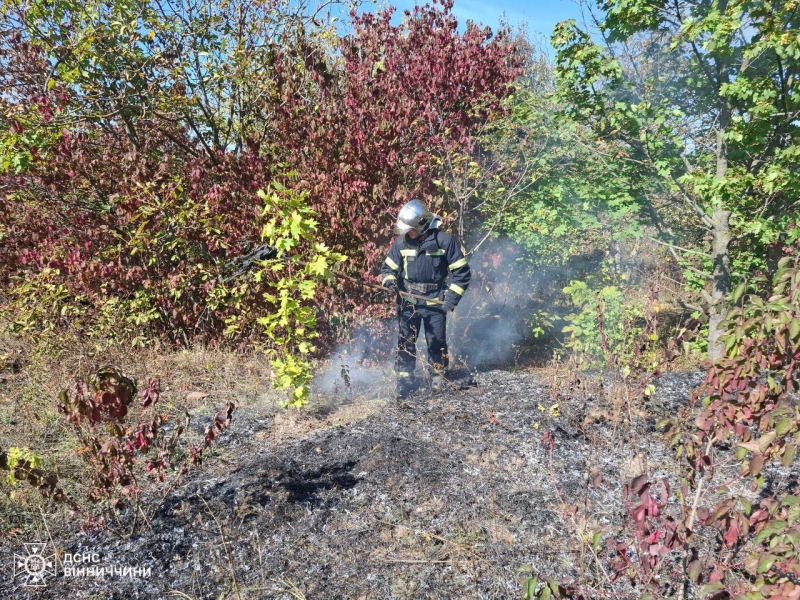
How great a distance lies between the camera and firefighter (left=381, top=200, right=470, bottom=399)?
523 centimetres

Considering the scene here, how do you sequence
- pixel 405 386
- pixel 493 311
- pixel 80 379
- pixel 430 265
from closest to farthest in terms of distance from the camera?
pixel 80 379, pixel 430 265, pixel 405 386, pixel 493 311

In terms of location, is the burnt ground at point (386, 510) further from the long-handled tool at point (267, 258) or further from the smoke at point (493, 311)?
the smoke at point (493, 311)

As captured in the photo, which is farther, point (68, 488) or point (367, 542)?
point (68, 488)

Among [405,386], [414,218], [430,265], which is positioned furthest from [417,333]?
[414,218]

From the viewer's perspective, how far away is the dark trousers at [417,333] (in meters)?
5.39

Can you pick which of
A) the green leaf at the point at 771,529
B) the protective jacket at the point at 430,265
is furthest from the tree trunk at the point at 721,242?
the green leaf at the point at 771,529

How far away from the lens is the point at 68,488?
3637 millimetres

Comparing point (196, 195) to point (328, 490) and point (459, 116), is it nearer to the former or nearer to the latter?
point (459, 116)

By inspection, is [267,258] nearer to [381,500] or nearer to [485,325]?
[381,500]

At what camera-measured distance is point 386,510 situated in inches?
127

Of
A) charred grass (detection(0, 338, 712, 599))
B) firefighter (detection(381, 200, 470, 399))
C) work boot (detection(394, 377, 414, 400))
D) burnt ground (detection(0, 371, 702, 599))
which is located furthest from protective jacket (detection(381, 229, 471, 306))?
burnt ground (detection(0, 371, 702, 599))

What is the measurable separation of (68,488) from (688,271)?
18.8 feet

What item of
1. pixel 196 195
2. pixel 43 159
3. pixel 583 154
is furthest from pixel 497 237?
pixel 43 159

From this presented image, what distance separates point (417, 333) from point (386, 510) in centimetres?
237
